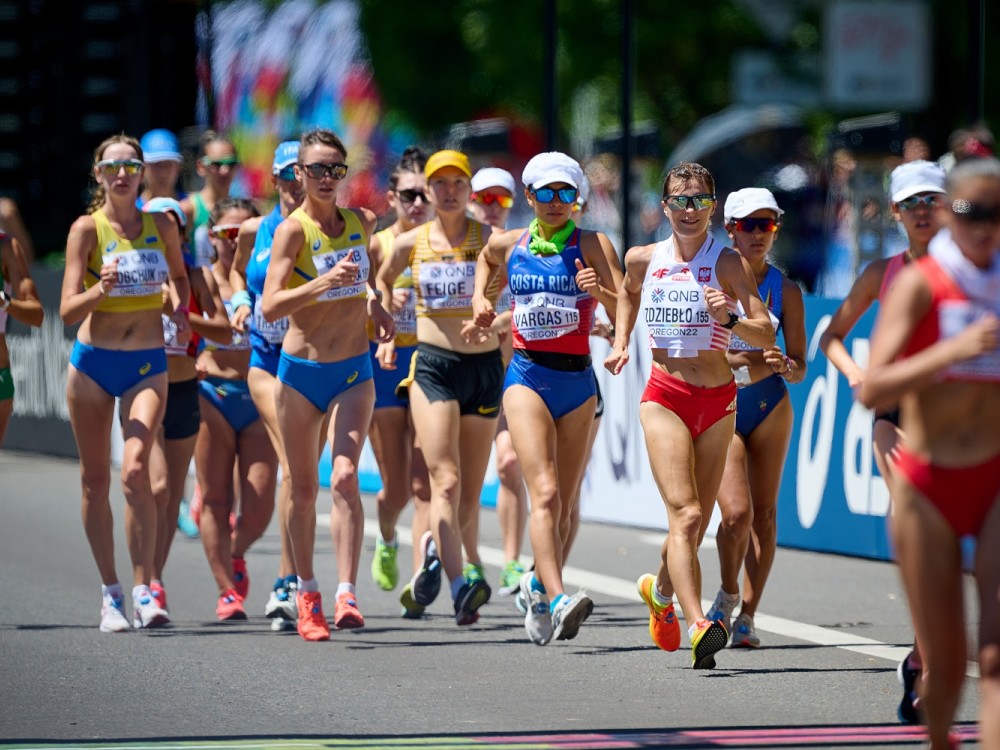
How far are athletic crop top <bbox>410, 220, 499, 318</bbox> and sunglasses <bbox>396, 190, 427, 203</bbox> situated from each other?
1.03 m

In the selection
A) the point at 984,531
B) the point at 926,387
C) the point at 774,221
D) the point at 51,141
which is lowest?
the point at 984,531

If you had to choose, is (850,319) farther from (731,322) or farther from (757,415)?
(757,415)

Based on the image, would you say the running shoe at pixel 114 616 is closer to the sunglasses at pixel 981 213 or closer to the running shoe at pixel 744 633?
the running shoe at pixel 744 633

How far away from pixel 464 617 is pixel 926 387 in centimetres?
467

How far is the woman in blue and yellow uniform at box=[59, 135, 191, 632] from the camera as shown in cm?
992

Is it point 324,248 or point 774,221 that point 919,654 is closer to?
point 774,221

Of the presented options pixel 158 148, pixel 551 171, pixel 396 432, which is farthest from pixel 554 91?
pixel 551 171

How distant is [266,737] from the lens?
7.25 m

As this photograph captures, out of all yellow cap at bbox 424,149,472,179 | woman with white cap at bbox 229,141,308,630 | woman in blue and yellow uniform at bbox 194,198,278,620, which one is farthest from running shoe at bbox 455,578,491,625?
yellow cap at bbox 424,149,472,179

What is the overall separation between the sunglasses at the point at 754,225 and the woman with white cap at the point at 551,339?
0.59 m

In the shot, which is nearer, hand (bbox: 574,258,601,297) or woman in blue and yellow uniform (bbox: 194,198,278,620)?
hand (bbox: 574,258,601,297)

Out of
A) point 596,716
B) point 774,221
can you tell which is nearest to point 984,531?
point 596,716

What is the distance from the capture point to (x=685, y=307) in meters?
8.63

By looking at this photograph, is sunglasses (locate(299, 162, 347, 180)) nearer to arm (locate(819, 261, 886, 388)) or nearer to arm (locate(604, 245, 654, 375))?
arm (locate(604, 245, 654, 375))
